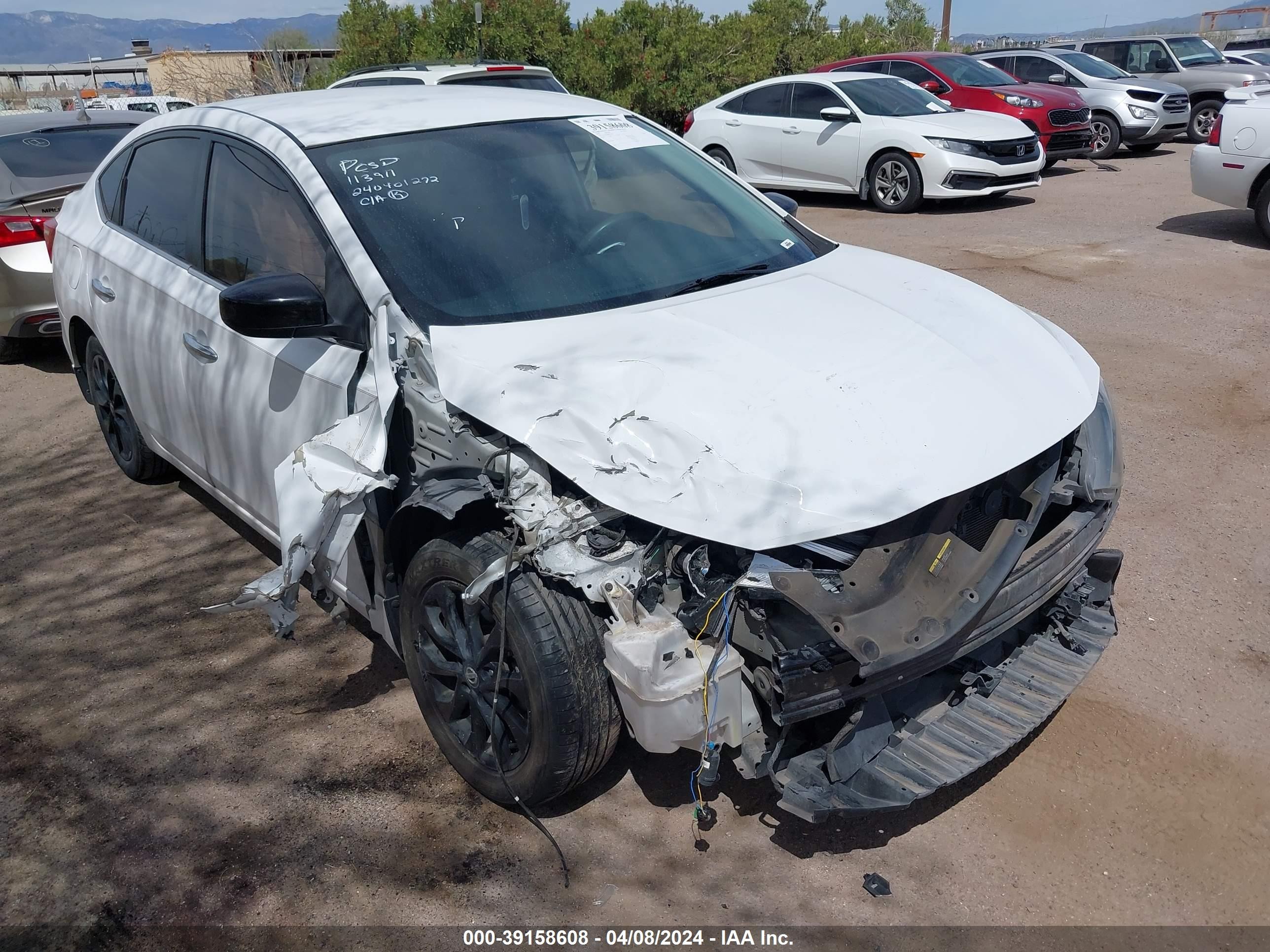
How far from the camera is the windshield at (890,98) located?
38.7 feet

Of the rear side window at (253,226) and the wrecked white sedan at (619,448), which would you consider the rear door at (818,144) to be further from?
the rear side window at (253,226)

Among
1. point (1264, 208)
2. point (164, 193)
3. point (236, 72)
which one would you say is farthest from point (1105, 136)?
point (236, 72)

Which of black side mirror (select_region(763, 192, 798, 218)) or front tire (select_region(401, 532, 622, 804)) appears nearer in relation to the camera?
front tire (select_region(401, 532, 622, 804))

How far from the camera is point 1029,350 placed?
312cm

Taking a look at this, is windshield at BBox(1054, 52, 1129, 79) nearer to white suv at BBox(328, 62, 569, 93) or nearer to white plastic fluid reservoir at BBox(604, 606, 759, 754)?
white suv at BBox(328, 62, 569, 93)

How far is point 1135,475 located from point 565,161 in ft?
10.3

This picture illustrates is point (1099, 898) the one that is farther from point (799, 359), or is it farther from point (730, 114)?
point (730, 114)

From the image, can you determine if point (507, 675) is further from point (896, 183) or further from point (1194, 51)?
point (1194, 51)

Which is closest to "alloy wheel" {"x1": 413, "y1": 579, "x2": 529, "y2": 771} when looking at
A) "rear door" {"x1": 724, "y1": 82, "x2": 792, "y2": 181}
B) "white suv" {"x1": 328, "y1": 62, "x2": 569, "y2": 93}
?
"white suv" {"x1": 328, "y1": 62, "x2": 569, "y2": 93}

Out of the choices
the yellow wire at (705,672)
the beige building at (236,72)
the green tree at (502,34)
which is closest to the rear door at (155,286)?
the yellow wire at (705,672)

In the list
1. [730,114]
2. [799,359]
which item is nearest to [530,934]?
[799,359]

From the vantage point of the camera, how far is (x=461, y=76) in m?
10.5

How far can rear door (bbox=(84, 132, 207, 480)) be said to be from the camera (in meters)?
3.85

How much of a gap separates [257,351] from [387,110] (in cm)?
100
